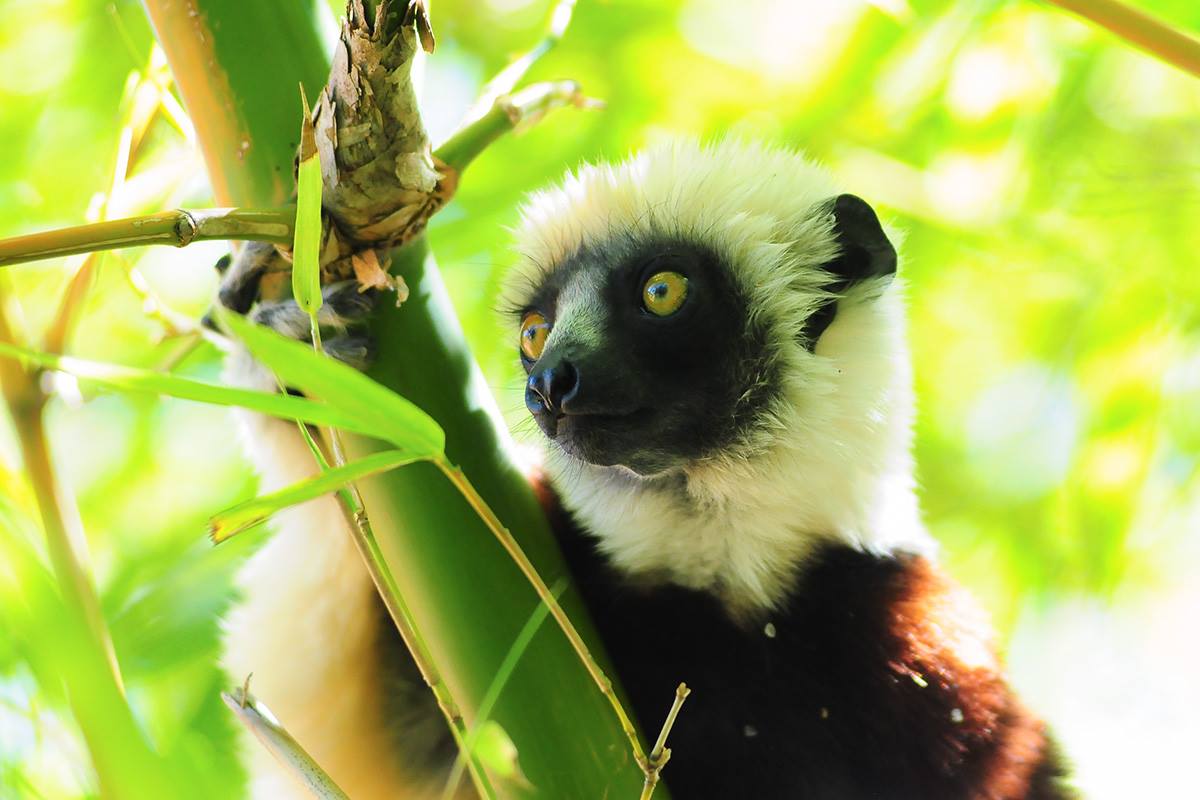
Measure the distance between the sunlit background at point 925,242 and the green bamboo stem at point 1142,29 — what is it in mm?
1001

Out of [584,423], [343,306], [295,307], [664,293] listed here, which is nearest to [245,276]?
[295,307]

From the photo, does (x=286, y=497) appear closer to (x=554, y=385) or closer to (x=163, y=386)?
(x=163, y=386)

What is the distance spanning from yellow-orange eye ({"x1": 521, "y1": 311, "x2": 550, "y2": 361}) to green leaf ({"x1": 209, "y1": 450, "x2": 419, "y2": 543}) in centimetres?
107

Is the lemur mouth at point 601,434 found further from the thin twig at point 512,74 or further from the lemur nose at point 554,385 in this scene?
the thin twig at point 512,74

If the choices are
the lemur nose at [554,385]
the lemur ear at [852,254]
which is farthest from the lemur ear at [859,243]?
the lemur nose at [554,385]

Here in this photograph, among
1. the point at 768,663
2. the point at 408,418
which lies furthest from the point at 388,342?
the point at 768,663

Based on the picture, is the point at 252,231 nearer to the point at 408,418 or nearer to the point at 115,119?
the point at 408,418

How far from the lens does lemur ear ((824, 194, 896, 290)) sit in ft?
6.30

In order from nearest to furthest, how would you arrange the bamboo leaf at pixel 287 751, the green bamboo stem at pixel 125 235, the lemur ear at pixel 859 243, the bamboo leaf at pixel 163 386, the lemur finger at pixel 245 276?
the bamboo leaf at pixel 163 386 < the green bamboo stem at pixel 125 235 < the bamboo leaf at pixel 287 751 < the lemur finger at pixel 245 276 < the lemur ear at pixel 859 243

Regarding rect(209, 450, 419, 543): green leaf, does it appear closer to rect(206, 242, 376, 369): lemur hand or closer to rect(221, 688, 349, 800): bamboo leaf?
rect(221, 688, 349, 800): bamboo leaf

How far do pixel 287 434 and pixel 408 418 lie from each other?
1.13 meters

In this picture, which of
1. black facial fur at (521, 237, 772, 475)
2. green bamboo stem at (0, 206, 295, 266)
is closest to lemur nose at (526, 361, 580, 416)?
black facial fur at (521, 237, 772, 475)

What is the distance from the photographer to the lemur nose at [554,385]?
1655mm

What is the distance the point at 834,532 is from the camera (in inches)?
76.9
